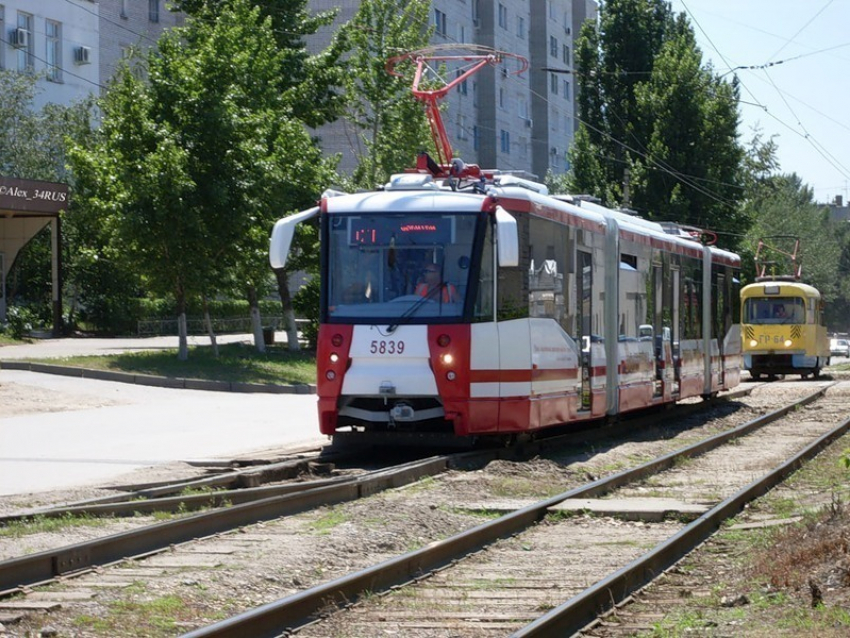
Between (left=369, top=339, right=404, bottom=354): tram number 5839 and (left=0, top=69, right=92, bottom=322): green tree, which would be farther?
(left=0, top=69, right=92, bottom=322): green tree

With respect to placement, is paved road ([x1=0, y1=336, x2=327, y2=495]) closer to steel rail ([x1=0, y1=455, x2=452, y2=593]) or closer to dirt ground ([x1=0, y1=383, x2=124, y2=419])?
dirt ground ([x1=0, y1=383, x2=124, y2=419])

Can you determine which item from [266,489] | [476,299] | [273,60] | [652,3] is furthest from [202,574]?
[652,3]

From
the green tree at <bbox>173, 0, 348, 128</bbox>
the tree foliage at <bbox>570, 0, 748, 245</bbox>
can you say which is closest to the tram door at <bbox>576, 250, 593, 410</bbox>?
the green tree at <bbox>173, 0, 348, 128</bbox>

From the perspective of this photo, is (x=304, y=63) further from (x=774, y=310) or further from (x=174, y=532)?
(x=174, y=532)

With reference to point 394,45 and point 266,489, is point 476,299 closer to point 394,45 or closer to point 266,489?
point 266,489

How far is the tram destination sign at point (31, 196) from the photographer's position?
127 feet

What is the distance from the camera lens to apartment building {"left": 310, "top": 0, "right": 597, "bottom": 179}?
240 ft

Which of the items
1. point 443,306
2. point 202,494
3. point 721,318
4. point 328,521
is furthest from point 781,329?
point 328,521

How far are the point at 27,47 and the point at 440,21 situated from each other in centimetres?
2579

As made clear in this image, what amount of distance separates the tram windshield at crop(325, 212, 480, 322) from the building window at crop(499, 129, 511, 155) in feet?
222

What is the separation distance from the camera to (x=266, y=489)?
39.7 ft

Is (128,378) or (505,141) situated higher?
(505,141)

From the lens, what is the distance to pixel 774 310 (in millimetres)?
43625

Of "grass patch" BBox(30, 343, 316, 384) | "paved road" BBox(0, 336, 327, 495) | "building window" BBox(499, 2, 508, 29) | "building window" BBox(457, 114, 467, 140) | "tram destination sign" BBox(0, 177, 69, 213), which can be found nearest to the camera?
"paved road" BBox(0, 336, 327, 495)
